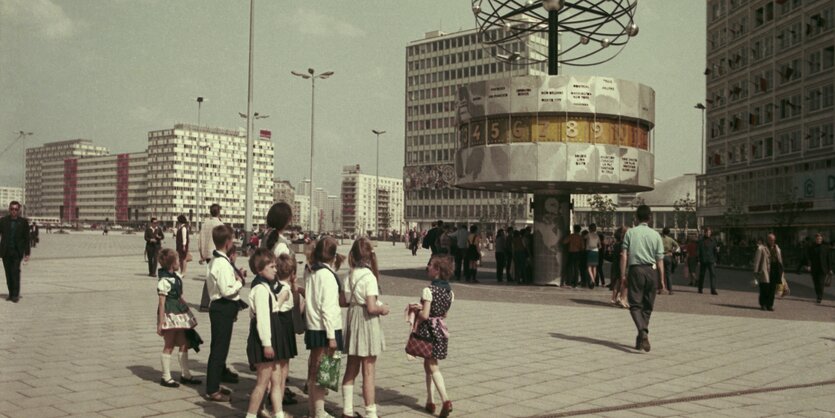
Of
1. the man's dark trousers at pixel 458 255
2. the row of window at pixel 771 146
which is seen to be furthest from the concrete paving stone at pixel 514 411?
the row of window at pixel 771 146

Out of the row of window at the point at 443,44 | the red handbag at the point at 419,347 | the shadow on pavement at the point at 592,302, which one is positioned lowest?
the shadow on pavement at the point at 592,302

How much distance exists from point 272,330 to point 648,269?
6.72 m

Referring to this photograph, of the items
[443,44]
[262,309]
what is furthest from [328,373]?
[443,44]

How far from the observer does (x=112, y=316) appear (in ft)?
42.9

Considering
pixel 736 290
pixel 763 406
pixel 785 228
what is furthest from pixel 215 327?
pixel 785 228

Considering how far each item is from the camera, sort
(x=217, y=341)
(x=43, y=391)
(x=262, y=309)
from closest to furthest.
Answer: (x=262, y=309), (x=217, y=341), (x=43, y=391)

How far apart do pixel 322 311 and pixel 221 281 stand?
4.11 feet

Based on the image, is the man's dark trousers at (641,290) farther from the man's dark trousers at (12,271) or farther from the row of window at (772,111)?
the row of window at (772,111)

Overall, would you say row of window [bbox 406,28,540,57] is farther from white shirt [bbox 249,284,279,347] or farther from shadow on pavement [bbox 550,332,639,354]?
white shirt [bbox 249,284,279,347]

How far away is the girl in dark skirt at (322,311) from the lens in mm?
6074

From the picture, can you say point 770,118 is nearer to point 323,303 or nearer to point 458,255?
point 458,255

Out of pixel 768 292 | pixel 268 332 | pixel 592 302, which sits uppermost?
pixel 268 332

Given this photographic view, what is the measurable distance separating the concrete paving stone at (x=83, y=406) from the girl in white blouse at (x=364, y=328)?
2207 millimetres

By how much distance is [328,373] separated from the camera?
581cm
